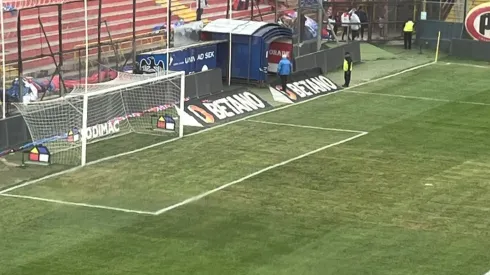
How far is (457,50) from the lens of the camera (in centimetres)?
5122

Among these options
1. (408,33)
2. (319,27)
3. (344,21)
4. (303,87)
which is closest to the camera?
(303,87)

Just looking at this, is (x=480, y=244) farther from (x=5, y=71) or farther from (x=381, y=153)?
(x=5, y=71)

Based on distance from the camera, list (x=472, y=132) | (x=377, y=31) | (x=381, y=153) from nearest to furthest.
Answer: (x=381, y=153), (x=472, y=132), (x=377, y=31)

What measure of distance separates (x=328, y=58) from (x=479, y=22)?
30.8 ft

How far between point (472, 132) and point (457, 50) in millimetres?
17408

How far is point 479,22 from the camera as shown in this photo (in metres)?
51.4

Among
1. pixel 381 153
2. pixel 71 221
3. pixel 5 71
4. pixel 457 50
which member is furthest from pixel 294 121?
pixel 457 50

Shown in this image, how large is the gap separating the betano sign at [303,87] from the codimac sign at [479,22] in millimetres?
10781

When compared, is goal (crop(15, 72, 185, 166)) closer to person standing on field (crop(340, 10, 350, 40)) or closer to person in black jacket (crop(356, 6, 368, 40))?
person standing on field (crop(340, 10, 350, 40))

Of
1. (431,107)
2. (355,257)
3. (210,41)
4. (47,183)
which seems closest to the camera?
(355,257)

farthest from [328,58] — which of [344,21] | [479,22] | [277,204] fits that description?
[277,204]

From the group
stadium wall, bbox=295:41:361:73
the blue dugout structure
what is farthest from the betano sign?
the blue dugout structure

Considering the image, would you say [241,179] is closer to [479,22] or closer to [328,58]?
[328,58]

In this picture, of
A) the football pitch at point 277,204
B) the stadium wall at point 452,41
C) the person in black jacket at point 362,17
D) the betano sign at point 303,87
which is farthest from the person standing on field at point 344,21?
the football pitch at point 277,204
